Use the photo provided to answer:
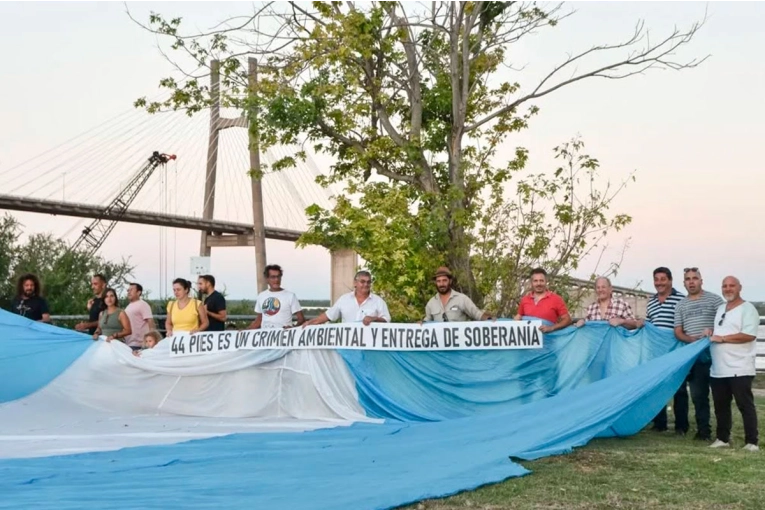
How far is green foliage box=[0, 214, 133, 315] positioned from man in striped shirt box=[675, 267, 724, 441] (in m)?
21.3

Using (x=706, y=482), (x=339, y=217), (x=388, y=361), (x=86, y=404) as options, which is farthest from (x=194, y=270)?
(x=706, y=482)

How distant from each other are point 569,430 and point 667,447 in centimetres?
104

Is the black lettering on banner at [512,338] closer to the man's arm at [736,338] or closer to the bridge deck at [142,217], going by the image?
the man's arm at [736,338]

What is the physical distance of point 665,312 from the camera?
34.6 ft

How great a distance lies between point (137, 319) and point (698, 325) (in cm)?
657

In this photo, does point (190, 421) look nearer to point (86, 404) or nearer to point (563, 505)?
point (86, 404)

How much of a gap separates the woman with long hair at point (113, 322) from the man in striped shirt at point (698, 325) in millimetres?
6320

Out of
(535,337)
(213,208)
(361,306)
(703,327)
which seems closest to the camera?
(703,327)

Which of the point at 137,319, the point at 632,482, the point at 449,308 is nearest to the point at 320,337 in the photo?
the point at 449,308

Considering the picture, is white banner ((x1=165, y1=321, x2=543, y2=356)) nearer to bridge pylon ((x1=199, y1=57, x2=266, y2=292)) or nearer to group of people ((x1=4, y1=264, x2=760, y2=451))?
group of people ((x1=4, y1=264, x2=760, y2=451))

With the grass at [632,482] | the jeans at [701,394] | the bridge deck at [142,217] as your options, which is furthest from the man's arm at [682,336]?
the bridge deck at [142,217]

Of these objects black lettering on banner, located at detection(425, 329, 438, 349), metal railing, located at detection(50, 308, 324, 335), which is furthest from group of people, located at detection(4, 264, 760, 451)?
metal railing, located at detection(50, 308, 324, 335)

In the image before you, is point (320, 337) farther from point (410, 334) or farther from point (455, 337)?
point (455, 337)

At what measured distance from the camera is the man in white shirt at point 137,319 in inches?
504
